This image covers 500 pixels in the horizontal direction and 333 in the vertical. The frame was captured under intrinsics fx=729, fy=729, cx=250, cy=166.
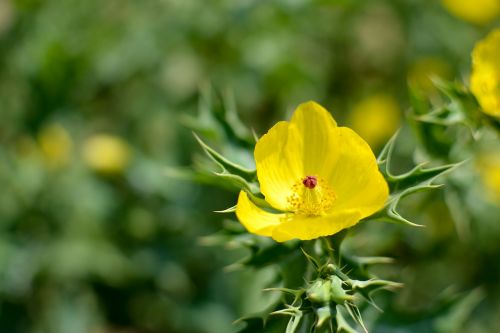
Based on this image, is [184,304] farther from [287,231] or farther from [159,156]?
[287,231]

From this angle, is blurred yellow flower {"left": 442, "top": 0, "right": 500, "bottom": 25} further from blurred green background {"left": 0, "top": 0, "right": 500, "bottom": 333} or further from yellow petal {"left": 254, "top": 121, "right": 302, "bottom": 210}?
yellow petal {"left": 254, "top": 121, "right": 302, "bottom": 210}

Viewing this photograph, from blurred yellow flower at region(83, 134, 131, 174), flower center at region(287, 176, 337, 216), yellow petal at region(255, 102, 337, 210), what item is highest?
blurred yellow flower at region(83, 134, 131, 174)

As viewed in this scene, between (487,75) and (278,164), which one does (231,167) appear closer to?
(278,164)

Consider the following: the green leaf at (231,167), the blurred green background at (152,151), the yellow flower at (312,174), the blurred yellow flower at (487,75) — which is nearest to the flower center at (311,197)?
the yellow flower at (312,174)

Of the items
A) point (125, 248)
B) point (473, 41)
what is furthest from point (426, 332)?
point (473, 41)

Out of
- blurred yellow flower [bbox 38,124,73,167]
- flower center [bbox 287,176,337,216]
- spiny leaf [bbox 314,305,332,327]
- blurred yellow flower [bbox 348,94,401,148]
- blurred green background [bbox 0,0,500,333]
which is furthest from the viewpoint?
blurred yellow flower [bbox 348,94,401,148]

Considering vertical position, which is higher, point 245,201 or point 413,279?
point 413,279

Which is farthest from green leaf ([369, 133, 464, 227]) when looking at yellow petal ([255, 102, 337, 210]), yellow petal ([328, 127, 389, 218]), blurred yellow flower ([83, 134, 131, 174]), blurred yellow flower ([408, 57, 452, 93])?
blurred yellow flower ([408, 57, 452, 93])

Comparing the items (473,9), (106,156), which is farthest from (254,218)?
(473,9)
